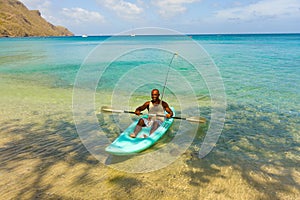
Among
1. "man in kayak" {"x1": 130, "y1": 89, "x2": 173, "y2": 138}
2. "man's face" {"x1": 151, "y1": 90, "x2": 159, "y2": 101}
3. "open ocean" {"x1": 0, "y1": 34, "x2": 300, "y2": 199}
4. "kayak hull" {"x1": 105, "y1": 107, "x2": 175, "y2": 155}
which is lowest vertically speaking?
"open ocean" {"x1": 0, "y1": 34, "x2": 300, "y2": 199}

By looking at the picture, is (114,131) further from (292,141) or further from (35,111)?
(292,141)

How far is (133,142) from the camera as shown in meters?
7.70

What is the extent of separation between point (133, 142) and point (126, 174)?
50.9 inches

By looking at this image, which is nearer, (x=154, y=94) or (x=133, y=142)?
(x=133, y=142)

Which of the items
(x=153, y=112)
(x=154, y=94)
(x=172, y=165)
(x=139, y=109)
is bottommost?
(x=172, y=165)

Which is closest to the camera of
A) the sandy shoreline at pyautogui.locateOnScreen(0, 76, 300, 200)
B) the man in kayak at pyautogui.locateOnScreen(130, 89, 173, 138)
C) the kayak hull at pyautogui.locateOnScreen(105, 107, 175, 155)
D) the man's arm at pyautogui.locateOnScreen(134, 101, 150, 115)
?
the sandy shoreline at pyautogui.locateOnScreen(0, 76, 300, 200)

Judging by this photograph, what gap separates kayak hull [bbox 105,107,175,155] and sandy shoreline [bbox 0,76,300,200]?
0.58m

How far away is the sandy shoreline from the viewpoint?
19.0ft

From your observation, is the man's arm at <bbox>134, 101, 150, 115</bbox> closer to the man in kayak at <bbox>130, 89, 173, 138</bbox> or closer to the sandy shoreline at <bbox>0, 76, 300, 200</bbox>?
the man in kayak at <bbox>130, 89, 173, 138</bbox>

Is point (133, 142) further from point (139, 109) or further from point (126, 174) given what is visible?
point (139, 109)

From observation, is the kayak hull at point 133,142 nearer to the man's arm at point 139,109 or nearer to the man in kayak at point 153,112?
the man in kayak at point 153,112

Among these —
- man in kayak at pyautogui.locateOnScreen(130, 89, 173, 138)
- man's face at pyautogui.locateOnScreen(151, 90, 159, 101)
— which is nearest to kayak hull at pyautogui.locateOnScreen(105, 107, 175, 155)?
man in kayak at pyautogui.locateOnScreen(130, 89, 173, 138)

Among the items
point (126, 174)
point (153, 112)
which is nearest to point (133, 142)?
point (126, 174)

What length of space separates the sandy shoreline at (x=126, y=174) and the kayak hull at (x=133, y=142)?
0.58m
